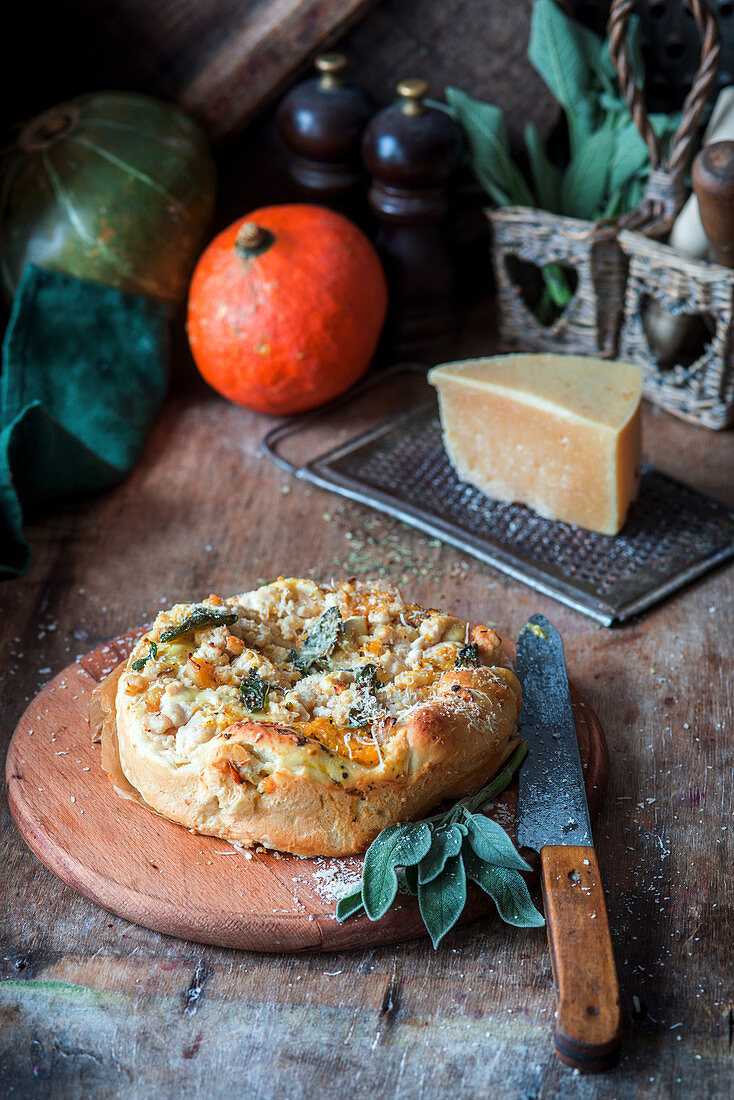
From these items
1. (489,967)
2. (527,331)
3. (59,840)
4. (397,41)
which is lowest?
(527,331)

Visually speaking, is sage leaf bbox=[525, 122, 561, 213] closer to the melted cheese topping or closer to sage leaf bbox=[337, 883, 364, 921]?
the melted cheese topping

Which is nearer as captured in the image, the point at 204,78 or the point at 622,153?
the point at 622,153

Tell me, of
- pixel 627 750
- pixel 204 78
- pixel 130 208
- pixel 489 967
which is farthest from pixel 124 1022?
pixel 204 78

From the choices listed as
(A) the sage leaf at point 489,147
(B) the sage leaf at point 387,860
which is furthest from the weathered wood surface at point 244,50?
(B) the sage leaf at point 387,860

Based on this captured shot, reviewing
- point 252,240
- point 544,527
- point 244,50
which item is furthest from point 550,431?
point 244,50

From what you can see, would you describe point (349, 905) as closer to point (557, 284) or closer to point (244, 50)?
point (557, 284)

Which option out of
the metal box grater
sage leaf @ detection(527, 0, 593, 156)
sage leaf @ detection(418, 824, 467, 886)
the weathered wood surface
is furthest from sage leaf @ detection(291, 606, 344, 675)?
the weathered wood surface

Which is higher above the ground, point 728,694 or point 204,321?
point 204,321

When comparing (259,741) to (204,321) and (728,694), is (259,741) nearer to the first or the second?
(728,694)
